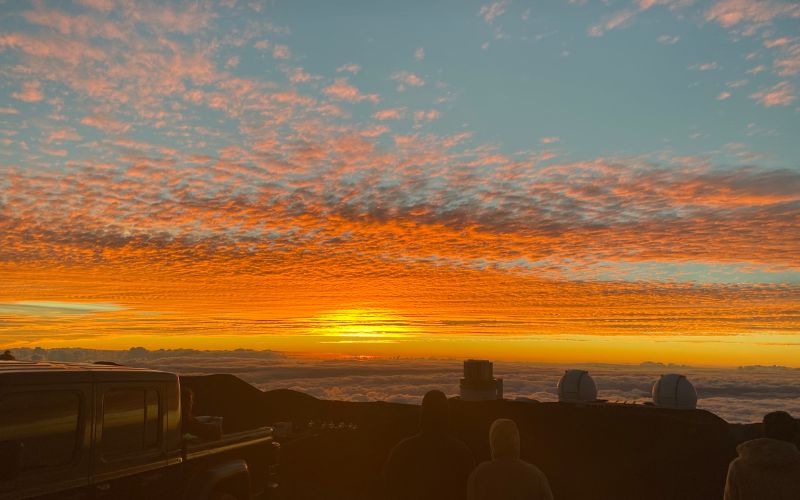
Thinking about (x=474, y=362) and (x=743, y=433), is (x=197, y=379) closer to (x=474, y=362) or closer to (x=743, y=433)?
(x=474, y=362)

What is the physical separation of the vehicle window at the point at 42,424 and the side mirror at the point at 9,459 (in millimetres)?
159

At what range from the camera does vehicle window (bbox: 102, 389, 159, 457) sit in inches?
246

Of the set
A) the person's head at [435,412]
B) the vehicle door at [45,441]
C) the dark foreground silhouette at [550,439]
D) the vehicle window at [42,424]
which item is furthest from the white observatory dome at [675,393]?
the vehicle window at [42,424]

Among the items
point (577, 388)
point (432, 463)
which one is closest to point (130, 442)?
point (432, 463)

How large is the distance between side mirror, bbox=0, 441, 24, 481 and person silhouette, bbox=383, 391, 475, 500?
3089 mm

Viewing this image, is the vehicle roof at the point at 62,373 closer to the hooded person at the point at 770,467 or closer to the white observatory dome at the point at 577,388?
the hooded person at the point at 770,467

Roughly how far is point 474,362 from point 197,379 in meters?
23.6

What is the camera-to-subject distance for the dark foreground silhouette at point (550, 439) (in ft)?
103

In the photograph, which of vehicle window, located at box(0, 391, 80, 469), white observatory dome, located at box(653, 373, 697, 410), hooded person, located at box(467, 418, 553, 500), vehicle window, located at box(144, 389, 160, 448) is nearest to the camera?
hooded person, located at box(467, 418, 553, 500)

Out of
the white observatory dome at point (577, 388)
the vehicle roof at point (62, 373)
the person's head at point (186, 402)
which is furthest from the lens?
the white observatory dome at point (577, 388)

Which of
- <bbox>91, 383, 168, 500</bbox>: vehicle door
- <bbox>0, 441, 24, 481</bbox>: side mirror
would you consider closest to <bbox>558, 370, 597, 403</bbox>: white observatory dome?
<bbox>91, 383, 168, 500</bbox>: vehicle door

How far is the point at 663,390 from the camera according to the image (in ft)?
149

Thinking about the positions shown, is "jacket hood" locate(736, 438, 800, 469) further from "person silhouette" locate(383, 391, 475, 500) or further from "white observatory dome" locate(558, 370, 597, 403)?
"white observatory dome" locate(558, 370, 597, 403)

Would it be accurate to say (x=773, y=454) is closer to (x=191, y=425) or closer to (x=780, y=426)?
(x=780, y=426)
